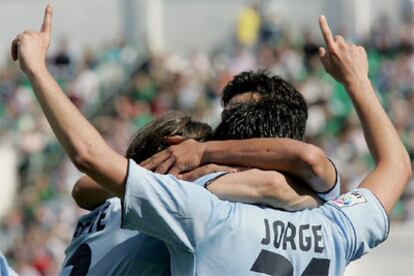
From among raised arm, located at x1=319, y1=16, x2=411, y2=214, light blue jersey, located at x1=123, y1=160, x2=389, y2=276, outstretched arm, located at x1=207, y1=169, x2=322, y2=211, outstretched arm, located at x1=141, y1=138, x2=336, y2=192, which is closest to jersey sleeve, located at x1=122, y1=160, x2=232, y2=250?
light blue jersey, located at x1=123, y1=160, x2=389, y2=276

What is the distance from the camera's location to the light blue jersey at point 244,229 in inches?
131

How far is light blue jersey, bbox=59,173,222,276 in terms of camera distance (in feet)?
11.9

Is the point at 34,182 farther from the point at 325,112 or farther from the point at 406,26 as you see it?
the point at 406,26

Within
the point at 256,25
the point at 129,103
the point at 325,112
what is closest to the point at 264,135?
the point at 325,112

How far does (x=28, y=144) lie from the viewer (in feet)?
52.1

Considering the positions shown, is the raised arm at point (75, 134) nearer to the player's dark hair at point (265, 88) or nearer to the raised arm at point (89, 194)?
the raised arm at point (89, 194)

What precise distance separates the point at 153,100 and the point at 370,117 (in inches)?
497

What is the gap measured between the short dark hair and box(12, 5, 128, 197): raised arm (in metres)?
0.57

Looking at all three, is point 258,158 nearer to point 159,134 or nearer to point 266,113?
point 266,113

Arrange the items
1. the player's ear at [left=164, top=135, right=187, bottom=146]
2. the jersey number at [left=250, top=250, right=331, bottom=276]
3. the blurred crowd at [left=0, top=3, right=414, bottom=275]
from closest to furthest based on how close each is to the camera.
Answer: the jersey number at [left=250, top=250, right=331, bottom=276]
the player's ear at [left=164, top=135, right=187, bottom=146]
the blurred crowd at [left=0, top=3, right=414, bottom=275]

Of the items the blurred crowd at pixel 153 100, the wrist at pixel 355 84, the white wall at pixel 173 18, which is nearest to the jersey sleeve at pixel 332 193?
the wrist at pixel 355 84

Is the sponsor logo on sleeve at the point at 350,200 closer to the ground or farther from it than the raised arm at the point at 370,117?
closer to the ground

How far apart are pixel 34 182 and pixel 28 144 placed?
84cm

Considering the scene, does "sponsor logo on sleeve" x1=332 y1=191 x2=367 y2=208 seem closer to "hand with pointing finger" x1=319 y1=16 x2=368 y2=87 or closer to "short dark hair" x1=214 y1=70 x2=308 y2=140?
"short dark hair" x1=214 y1=70 x2=308 y2=140
